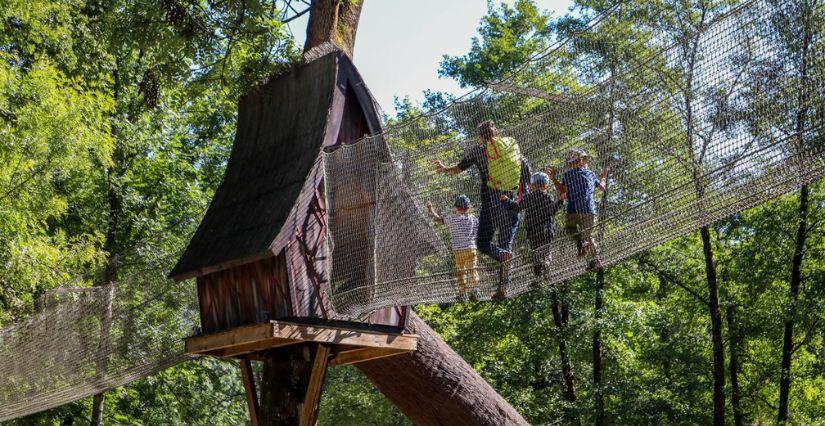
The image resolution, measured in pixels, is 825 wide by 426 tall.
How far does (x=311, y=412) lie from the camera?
6.93 m

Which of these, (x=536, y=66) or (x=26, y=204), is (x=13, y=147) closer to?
(x=26, y=204)

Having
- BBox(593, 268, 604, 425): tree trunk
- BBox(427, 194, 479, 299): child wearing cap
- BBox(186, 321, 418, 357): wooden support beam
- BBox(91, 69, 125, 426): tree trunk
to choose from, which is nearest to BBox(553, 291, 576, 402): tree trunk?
BBox(593, 268, 604, 425): tree trunk

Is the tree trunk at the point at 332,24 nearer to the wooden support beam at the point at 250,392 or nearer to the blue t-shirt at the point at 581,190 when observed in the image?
the wooden support beam at the point at 250,392

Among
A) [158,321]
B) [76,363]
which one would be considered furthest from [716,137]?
[76,363]

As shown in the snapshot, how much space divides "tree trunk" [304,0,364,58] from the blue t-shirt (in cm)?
323

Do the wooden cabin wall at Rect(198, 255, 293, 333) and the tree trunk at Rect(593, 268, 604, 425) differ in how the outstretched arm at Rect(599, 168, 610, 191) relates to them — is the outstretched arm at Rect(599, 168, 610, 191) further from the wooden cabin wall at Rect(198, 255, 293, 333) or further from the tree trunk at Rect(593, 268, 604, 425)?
the tree trunk at Rect(593, 268, 604, 425)

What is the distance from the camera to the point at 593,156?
5453mm

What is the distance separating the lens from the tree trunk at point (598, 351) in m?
16.2

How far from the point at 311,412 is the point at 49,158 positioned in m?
4.43

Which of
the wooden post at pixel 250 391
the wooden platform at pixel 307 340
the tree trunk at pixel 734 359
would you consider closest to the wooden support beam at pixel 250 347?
the wooden platform at pixel 307 340

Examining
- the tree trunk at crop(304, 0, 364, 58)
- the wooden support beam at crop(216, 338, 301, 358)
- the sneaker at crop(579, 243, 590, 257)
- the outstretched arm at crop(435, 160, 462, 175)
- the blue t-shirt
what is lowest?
the sneaker at crop(579, 243, 590, 257)

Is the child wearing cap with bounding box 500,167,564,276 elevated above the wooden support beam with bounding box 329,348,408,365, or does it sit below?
above

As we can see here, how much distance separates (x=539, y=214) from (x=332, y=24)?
10.8 ft

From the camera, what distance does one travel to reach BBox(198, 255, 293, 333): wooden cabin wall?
6.52 metres
